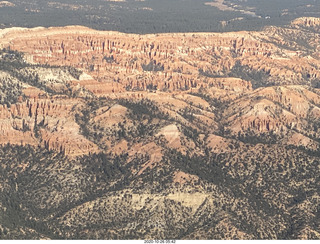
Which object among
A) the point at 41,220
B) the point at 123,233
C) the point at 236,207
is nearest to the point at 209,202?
the point at 236,207

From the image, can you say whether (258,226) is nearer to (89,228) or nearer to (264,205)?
(264,205)

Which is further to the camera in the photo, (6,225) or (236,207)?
(236,207)

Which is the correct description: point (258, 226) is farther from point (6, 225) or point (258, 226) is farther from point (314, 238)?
point (6, 225)

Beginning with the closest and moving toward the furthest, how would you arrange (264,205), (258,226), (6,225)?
(6,225), (258,226), (264,205)

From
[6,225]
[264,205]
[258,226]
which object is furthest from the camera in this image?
[264,205]

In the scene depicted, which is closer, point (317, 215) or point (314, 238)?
point (314, 238)

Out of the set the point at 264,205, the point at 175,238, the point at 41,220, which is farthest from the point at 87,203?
the point at 264,205

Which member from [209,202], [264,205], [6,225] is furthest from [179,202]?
[6,225]

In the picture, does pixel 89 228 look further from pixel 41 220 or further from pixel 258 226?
pixel 258 226
